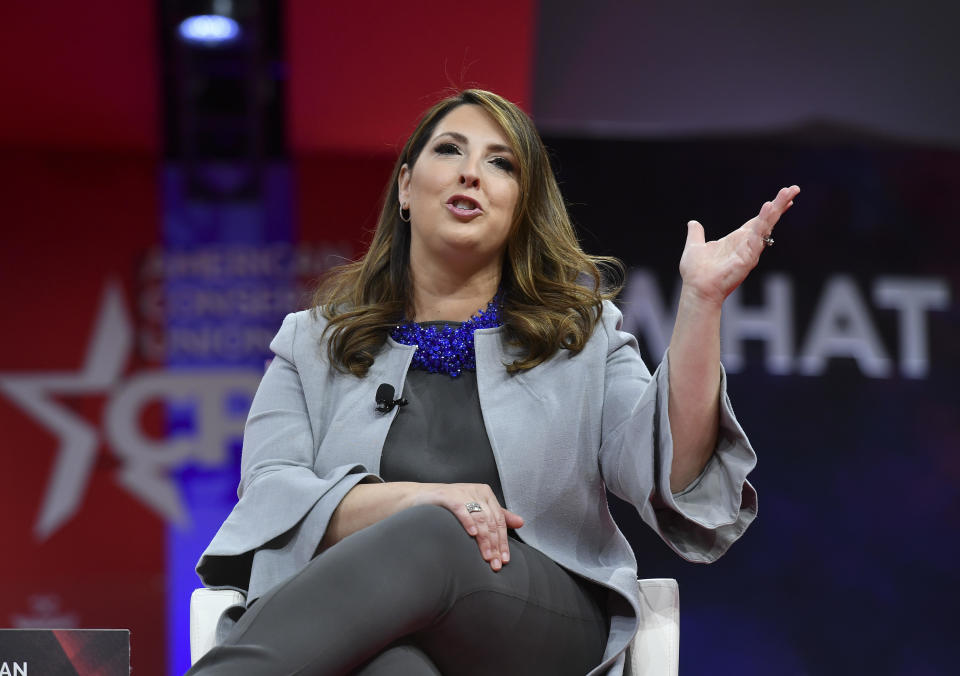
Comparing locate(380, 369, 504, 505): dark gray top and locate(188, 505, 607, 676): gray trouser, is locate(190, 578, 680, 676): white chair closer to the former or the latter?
locate(188, 505, 607, 676): gray trouser

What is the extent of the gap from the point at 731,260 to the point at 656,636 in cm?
58

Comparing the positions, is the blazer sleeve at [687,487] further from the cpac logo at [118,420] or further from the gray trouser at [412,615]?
the cpac logo at [118,420]

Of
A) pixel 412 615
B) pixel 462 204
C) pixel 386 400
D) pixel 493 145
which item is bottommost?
pixel 412 615

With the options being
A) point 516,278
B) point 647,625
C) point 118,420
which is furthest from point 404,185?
point 118,420

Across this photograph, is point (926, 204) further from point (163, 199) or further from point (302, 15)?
point (163, 199)

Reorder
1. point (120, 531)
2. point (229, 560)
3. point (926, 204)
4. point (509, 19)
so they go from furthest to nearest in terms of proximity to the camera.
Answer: point (926, 204) → point (120, 531) → point (509, 19) → point (229, 560)

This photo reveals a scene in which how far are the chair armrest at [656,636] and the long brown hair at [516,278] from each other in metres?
0.42

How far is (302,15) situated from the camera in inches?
151

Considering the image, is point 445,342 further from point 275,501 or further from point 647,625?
point 647,625

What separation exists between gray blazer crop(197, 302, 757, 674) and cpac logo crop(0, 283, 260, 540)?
8.04 ft

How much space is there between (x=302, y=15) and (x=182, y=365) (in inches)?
55.7

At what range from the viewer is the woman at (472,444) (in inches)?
58.1

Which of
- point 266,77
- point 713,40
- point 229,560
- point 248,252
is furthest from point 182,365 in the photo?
point 229,560

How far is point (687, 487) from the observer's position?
1.68 meters
